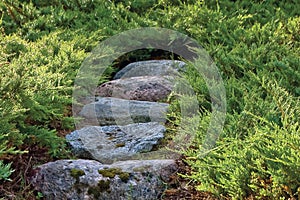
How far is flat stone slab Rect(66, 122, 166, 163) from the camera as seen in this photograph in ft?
10.8

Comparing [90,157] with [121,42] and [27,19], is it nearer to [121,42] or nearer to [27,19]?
[121,42]

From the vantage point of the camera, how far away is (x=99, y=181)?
2.79 metres

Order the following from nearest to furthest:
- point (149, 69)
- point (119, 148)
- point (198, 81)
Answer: point (119, 148) → point (198, 81) → point (149, 69)

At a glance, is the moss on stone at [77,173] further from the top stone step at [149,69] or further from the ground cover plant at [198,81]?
the top stone step at [149,69]

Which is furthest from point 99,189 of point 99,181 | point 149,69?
point 149,69

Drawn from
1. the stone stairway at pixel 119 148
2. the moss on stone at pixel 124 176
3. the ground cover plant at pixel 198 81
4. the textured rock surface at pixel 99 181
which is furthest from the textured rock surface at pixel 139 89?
the moss on stone at pixel 124 176

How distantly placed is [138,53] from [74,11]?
Result: 4.13 ft

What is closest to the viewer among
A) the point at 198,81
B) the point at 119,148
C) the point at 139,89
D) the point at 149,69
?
the point at 119,148

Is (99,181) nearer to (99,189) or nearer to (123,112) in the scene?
(99,189)

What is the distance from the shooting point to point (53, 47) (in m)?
4.61

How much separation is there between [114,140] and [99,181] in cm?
69

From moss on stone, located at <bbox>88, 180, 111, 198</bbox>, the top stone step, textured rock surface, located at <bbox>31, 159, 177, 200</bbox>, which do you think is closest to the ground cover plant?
textured rock surface, located at <bbox>31, 159, 177, 200</bbox>

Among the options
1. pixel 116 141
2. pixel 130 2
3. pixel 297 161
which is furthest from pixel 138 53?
pixel 297 161

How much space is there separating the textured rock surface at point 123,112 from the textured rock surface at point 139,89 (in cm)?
37
